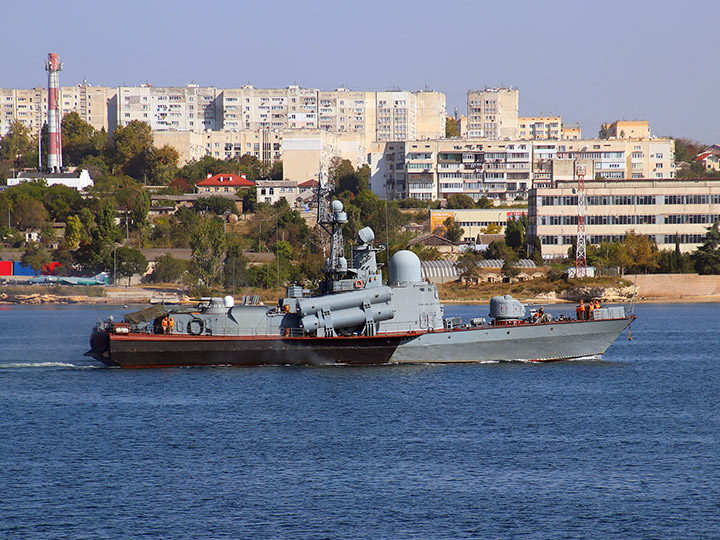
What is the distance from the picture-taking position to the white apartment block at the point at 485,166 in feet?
514

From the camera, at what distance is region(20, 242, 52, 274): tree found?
114812 mm

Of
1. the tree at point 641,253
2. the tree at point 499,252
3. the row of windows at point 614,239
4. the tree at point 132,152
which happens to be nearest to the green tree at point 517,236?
the tree at point 499,252

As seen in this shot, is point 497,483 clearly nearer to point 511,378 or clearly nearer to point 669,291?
point 511,378

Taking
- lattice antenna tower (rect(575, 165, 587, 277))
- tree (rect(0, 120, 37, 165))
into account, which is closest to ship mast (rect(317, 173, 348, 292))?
lattice antenna tower (rect(575, 165, 587, 277))

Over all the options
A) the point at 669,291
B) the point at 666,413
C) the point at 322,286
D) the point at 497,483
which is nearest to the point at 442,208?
the point at 669,291

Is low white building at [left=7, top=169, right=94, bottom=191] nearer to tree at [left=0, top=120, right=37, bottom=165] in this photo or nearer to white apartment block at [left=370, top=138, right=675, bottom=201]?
tree at [left=0, top=120, right=37, bottom=165]

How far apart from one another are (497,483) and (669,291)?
83.1m

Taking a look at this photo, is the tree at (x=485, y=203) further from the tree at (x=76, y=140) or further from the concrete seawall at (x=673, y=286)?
the tree at (x=76, y=140)

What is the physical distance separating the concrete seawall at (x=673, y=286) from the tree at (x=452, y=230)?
3148cm

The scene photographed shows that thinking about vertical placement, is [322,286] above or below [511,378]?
above

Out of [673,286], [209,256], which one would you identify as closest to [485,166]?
[673,286]

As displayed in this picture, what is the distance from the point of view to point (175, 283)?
108 m

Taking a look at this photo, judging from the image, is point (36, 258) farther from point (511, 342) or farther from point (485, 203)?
point (511, 342)

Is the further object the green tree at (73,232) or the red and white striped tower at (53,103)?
the red and white striped tower at (53,103)
